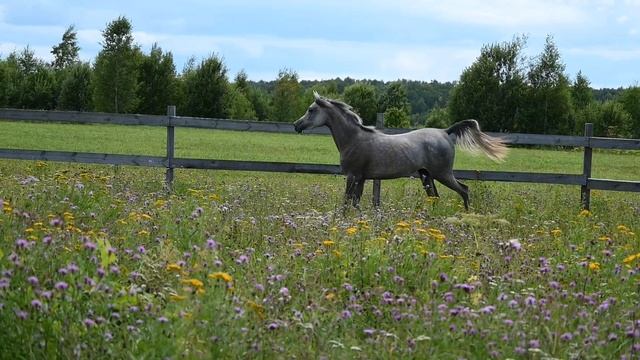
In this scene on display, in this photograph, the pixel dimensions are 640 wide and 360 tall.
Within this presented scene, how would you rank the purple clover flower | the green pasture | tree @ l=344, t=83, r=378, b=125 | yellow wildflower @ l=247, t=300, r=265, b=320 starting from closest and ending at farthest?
the purple clover flower < yellow wildflower @ l=247, t=300, r=265, b=320 < the green pasture < tree @ l=344, t=83, r=378, b=125

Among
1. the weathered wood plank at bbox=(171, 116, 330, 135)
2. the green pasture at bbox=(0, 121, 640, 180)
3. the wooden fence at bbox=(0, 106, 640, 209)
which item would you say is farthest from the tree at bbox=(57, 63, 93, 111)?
the weathered wood plank at bbox=(171, 116, 330, 135)

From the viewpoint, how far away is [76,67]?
70688 millimetres

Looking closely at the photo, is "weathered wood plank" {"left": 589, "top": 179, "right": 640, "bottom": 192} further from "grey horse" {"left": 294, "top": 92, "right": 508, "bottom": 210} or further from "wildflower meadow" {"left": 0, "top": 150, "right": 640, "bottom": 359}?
"wildflower meadow" {"left": 0, "top": 150, "right": 640, "bottom": 359}

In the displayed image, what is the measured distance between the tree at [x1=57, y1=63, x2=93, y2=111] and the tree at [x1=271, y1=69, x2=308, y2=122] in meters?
18.2

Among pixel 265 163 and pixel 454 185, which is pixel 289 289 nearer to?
pixel 454 185

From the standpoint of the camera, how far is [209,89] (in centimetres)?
6969

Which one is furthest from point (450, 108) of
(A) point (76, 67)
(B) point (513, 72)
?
(A) point (76, 67)

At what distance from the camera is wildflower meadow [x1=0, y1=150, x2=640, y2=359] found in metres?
3.81

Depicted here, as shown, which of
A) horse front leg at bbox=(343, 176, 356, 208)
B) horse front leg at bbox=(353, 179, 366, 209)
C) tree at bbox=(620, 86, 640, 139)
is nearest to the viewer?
horse front leg at bbox=(353, 179, 366, 209)

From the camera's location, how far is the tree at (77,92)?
69.3 m

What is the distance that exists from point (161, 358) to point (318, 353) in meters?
0.81

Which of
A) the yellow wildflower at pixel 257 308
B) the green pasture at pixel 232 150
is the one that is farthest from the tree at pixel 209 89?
the yellow wildflower at pixel 257 308

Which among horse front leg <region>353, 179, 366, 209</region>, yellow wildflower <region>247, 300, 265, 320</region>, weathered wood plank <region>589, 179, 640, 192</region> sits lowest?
yellow wildflower <region>247, 300, 265, 320</region>

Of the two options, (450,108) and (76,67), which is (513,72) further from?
(76,67)
